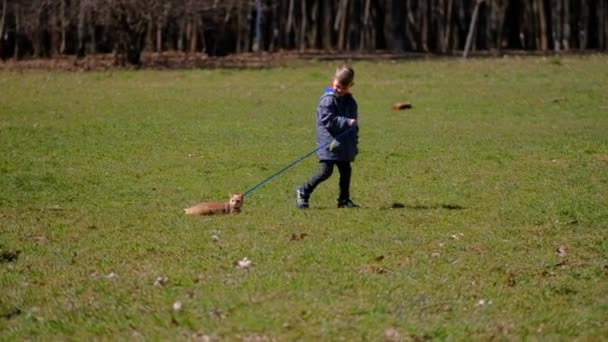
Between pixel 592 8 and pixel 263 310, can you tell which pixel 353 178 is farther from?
pixel 592 8

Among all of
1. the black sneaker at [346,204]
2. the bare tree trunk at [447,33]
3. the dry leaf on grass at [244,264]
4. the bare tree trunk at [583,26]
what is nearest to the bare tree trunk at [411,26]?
the bare tree trunk at [447,33]

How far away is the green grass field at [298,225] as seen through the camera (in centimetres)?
767

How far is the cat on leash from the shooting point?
1151 cm

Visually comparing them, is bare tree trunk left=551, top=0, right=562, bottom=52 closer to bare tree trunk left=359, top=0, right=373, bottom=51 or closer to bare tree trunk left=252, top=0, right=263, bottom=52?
bare tree trunk left=359, top=0, right=373, bottom=51

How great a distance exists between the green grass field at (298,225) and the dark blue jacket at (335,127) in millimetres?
597

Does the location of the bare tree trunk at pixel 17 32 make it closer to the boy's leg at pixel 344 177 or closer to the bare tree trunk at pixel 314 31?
the bare tree trunk at pixel 314 31

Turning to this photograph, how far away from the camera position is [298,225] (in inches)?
426

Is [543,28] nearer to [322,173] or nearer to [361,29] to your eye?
[361,29]

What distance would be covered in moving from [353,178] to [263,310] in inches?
277

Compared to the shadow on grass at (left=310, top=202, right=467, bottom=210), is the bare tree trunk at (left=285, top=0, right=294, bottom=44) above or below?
above

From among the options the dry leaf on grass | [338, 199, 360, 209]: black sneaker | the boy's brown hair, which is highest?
the boy's brown hair

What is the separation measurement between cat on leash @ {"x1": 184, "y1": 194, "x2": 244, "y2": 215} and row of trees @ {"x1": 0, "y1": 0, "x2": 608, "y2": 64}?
24.3 metres

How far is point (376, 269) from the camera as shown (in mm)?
8898

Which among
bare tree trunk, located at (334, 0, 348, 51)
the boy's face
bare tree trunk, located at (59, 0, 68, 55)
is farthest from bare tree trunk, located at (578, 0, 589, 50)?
the boy's face
